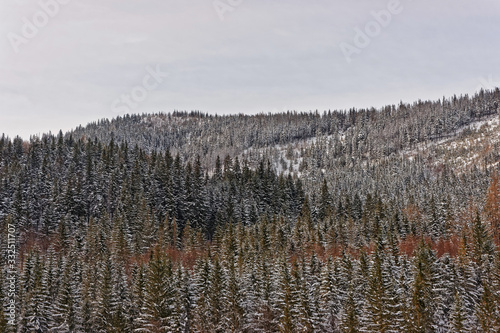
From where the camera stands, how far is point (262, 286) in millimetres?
60844

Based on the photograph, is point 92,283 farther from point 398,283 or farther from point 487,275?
point 487,275

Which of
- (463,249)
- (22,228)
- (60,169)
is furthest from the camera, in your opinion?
(60,169)

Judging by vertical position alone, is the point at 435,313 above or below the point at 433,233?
below

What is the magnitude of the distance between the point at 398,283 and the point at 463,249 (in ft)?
47.7

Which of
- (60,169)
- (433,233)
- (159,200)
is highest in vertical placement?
(60,169)

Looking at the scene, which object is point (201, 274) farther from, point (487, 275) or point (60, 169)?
point (60, 169)

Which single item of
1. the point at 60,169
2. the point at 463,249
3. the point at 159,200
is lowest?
the point at 463,249

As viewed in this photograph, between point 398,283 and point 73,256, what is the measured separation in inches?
2183

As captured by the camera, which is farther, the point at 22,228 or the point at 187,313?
the point at 22,228

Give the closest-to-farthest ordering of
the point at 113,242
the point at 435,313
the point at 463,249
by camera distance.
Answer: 1. the point at 435,313
2. the point at 463,249
3. the point at 113,242

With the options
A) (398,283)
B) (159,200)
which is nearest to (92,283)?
(398,283)

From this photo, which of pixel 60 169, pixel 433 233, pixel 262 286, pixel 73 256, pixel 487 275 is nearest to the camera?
pixel 262 286

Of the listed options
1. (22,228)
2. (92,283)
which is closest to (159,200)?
(22,228)

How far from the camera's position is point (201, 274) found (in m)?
61.8
